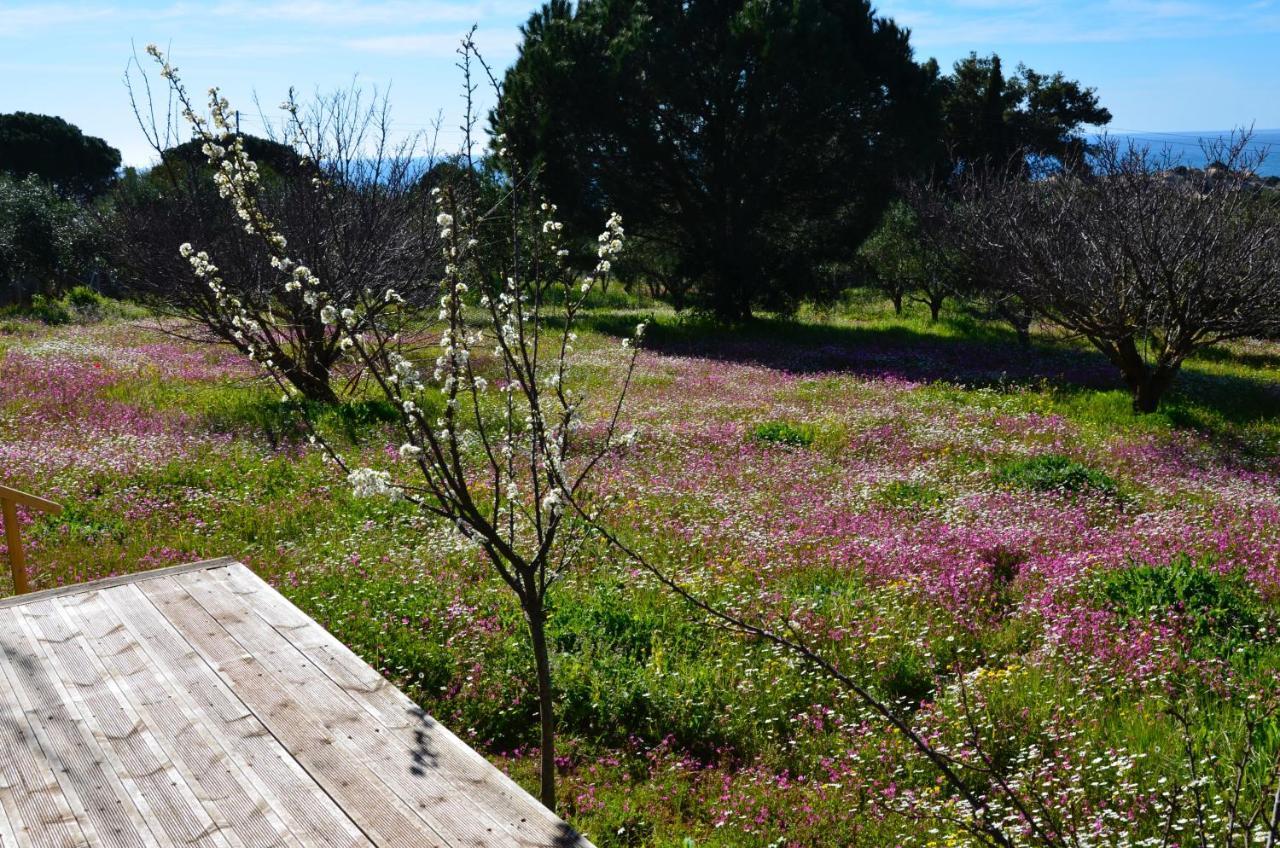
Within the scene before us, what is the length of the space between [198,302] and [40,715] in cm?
1398

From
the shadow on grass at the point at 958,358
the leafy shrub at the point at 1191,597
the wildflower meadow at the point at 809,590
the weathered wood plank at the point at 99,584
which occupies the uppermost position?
the shadow on grass at the point at 958,358

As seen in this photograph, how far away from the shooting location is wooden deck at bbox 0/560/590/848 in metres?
3.31

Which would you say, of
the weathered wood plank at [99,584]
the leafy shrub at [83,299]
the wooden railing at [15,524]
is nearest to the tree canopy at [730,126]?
the leafy shrub at [83,299]

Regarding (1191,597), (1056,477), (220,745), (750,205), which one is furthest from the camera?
(750,205)

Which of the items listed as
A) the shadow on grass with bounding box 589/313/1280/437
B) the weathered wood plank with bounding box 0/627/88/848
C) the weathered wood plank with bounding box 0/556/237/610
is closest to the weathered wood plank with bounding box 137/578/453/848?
the weathered wood plank with bounding box 0/556/237/610

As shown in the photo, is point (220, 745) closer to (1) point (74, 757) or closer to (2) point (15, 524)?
(1) point (74, 757)

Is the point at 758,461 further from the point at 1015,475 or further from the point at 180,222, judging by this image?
the point at 180,222

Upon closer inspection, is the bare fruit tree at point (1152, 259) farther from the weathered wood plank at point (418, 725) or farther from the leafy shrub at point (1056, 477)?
the weathered wood plank at point (418, 725)

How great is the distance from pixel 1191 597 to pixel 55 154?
260ft

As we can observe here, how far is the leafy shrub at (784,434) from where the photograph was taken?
44.1 ft

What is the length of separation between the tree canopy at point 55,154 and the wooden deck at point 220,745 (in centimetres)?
6823

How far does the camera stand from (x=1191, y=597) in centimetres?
677

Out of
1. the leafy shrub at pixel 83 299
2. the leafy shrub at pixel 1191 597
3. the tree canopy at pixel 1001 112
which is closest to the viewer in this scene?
the leafy shrub at pixel 1191 597

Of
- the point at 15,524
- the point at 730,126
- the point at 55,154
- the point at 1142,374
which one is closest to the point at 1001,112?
the point at 730,126
